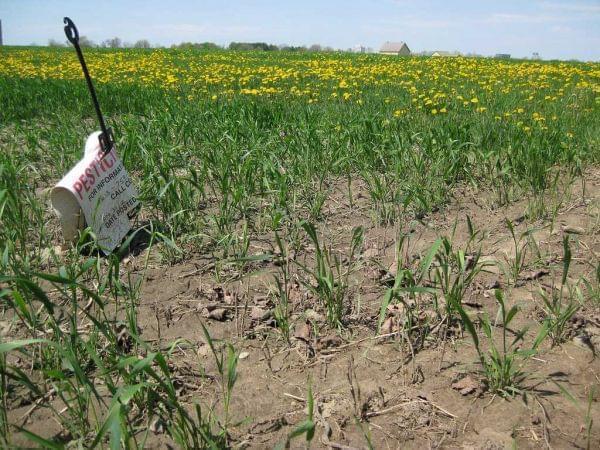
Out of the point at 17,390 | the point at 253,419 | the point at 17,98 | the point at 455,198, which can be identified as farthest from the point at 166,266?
the point at 17,98

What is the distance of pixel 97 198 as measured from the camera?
111 inches

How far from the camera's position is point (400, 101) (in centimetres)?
661

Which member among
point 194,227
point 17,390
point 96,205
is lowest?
point 17,390

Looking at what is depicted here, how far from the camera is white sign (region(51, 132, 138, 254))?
2732 mm

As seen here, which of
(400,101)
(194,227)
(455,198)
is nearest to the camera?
(194,227)

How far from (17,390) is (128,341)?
0.45m

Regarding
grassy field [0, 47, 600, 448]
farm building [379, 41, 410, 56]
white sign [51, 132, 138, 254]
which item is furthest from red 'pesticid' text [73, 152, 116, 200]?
farm building [379, 41, 410, 56]

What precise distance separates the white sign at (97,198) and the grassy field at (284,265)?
150 millimetres

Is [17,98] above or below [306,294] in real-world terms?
above

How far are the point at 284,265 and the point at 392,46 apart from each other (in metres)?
47.2

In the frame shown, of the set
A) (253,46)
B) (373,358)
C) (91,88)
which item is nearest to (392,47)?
(253,46)

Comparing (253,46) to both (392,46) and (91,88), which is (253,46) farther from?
(91,88)

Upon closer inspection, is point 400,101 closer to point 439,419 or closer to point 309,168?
point 309,168

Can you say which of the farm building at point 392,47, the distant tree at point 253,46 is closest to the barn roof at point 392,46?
the farm building at point 392,47
